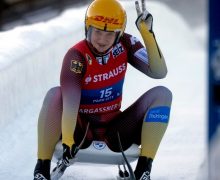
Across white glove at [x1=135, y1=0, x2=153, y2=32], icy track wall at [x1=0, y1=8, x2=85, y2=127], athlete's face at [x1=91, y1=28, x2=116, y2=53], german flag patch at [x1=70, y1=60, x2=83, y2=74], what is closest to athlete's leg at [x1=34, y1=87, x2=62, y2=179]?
german flag patch at [x1=70, y1=60, x2=83, y2=74]

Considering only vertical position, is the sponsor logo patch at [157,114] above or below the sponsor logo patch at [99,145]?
above

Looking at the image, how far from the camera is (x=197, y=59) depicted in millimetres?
9734

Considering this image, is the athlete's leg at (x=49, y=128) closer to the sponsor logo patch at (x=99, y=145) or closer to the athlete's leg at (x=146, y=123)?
the sponsor logo patch at (x=99, y=145)

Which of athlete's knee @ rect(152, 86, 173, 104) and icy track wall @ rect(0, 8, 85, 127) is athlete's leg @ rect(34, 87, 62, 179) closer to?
athlete's knee @ rect(152, 86, 173, 104)

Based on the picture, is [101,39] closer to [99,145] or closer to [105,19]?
[105,19]

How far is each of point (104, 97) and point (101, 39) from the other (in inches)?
13.2

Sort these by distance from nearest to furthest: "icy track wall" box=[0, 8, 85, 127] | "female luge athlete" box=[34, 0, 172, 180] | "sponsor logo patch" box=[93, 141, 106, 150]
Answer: "female luge athlete" box=[34, 0, 172, 180] → "sponsor logo patch" box=[93, 141, 106, 150] → "icy track wall" box=[0, 8, 85, 127]

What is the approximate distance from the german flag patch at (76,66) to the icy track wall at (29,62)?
138 cm

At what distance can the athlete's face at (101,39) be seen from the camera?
3.71 m

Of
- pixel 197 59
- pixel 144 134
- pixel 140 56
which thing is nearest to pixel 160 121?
pixel 144 134

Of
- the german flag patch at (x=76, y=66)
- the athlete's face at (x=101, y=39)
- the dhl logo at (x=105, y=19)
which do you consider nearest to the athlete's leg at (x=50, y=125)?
the german flag patch at (x=76, y=66)

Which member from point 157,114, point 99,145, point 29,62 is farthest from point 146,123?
point 29,62

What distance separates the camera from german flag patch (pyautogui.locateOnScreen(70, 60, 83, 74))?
3.69m

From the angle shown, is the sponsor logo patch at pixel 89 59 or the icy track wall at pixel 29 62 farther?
the icy track wall at pixel 29 62
